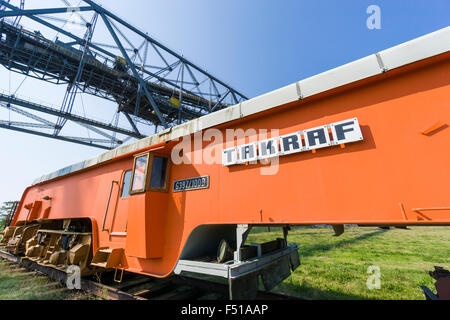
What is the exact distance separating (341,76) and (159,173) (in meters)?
3.54

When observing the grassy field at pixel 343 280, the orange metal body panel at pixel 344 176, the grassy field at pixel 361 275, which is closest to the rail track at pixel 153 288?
the grassy field at pixel 343 280

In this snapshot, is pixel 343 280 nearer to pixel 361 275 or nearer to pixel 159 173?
pixel 361 275

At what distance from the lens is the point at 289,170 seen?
2.48m

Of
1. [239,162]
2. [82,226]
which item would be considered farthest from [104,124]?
[239,162]

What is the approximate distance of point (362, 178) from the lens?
6.63 feet

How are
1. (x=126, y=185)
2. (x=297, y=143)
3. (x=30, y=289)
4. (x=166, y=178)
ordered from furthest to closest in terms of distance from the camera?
(x=30, y=289), (x=126, y=185), (x=166, y=178), (x=297, y=143)

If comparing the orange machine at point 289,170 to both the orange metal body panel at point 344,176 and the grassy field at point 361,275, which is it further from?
the grassy field at point 361,275

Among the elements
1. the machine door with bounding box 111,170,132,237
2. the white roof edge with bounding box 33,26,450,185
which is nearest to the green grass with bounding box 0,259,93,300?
the machine door with bounding box 111,170,132,237

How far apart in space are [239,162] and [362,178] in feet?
5.08

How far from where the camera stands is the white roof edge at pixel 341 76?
1833mm

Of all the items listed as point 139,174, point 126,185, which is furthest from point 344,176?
point 126,185

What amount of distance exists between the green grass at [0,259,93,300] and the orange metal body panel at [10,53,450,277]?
255 cm
